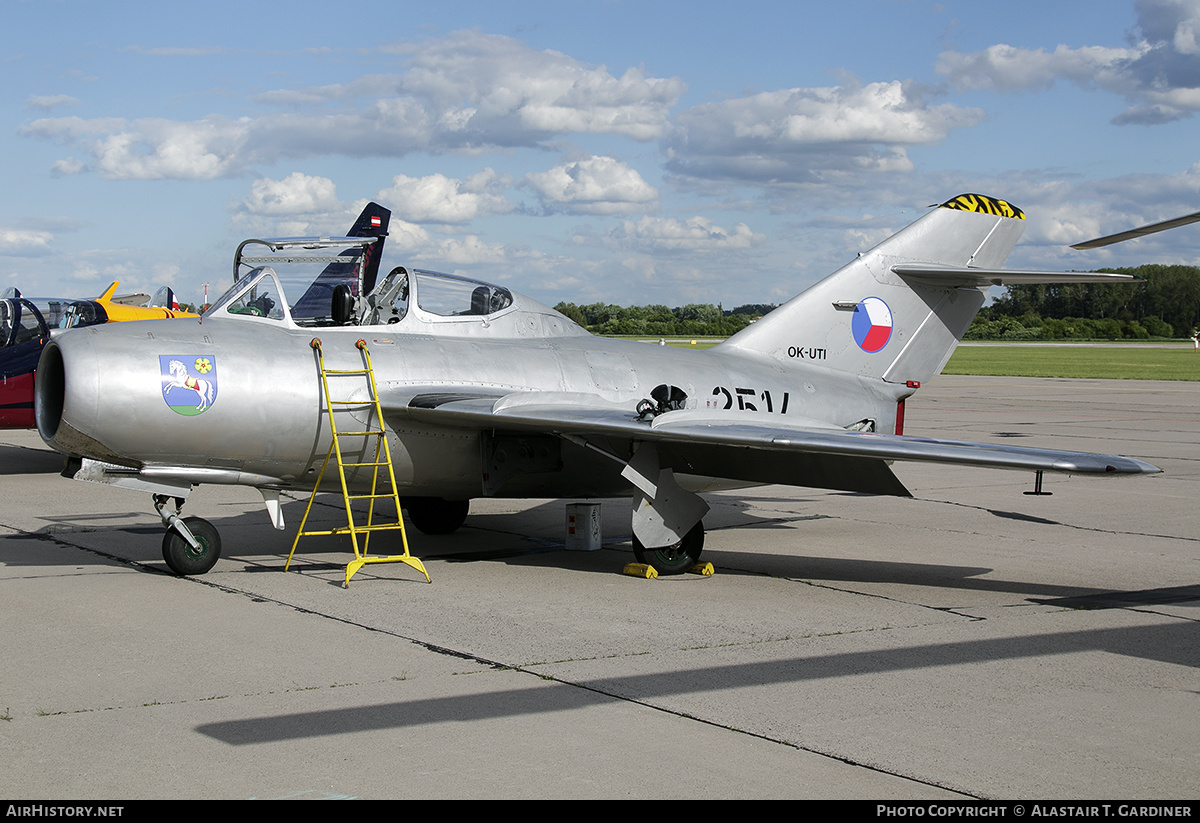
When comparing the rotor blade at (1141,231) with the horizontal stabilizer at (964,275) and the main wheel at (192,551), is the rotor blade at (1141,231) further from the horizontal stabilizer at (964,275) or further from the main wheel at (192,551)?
the main wheel at (192,551)

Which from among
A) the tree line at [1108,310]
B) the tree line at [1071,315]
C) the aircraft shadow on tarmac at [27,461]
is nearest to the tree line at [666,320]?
the tree line at [1071,315]

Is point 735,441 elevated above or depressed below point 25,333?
Result: below

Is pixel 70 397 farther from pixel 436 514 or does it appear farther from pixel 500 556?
pixel 436 514

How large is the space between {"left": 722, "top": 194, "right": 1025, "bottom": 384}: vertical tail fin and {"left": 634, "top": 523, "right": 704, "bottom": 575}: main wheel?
306 centimetres

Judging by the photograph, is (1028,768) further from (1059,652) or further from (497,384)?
(497,384)

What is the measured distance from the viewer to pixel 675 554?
8648 mm

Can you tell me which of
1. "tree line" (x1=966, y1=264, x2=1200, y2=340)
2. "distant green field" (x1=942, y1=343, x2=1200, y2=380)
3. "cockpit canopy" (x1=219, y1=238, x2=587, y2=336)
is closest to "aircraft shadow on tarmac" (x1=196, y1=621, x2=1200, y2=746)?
"cockpit canopy" (x1=219, y1=238, x2=587, y2=336)

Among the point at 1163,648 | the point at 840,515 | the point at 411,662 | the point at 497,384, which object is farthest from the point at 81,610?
the point at 840,515

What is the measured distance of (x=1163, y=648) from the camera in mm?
6336

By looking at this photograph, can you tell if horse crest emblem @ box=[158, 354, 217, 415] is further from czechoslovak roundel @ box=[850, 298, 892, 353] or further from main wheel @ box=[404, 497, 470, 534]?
czechoslovak roundel @ box=[850, 298, 892, 353]

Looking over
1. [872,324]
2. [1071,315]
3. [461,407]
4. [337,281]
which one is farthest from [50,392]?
[1071,315]

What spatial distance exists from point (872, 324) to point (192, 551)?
7.09m

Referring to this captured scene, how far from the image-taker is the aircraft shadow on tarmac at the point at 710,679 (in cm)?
484
